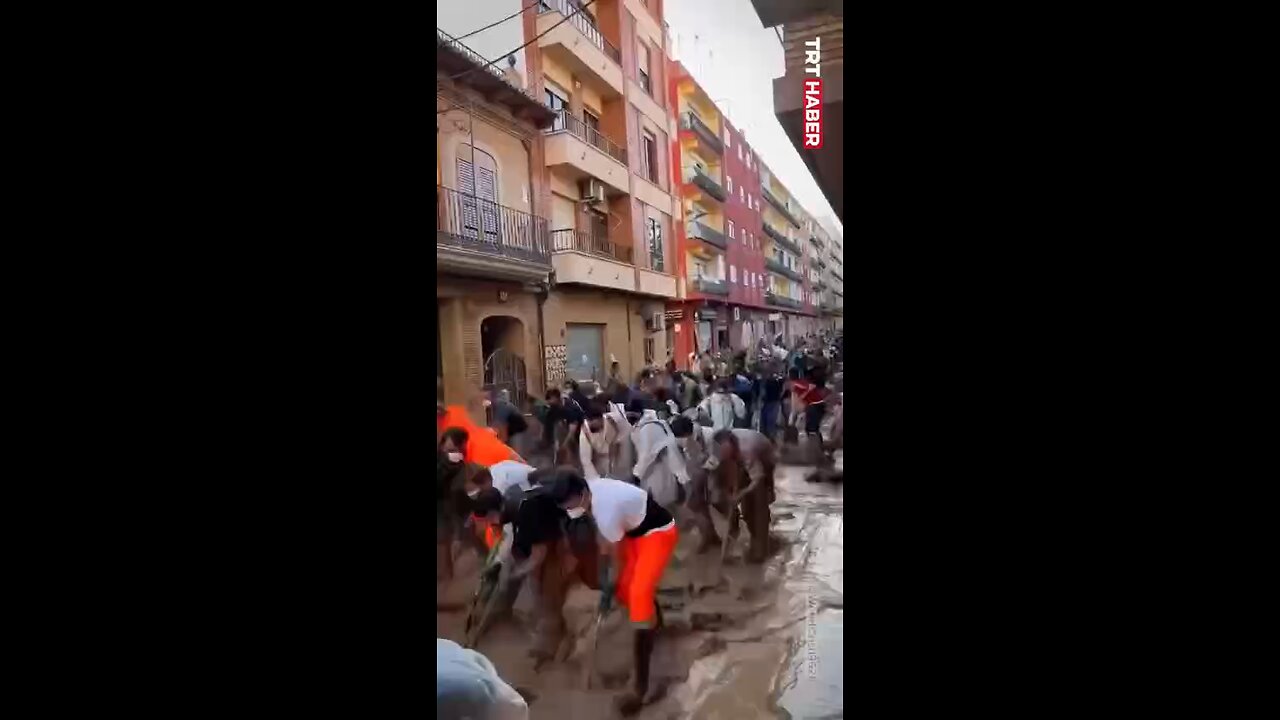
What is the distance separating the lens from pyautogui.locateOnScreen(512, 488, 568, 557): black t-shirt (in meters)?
1.41

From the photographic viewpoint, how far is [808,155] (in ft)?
4.28

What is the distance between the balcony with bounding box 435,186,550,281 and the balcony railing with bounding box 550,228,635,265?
0.05 meters

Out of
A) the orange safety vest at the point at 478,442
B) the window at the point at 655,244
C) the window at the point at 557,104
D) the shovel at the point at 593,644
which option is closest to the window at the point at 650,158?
the window at the point at 655,244

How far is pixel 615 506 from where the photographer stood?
137 cm

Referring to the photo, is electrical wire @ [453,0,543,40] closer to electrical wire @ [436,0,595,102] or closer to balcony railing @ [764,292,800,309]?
electrical wire @ [436,0,595,102]

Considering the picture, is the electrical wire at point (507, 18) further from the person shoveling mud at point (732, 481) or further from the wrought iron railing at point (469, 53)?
the person shoveling mud at point (732, 481)

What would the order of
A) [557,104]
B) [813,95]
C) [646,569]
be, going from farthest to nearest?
[557,104] < [646,569] < [813,95]

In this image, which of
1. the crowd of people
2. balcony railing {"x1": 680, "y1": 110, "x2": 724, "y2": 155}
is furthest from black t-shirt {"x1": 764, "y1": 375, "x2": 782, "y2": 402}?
balcony railing {"x1": 680, "y1": 110, "x2": 724, "y2": 155}

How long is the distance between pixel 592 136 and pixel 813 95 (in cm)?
55

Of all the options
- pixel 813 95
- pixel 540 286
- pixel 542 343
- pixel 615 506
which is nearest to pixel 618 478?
pixel 615 506

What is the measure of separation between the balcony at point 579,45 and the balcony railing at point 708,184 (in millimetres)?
286

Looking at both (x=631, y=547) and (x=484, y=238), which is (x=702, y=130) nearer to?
(x=484, y=238)
